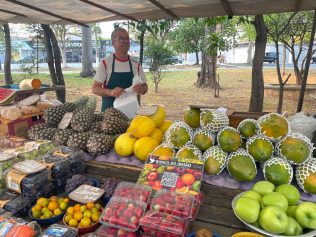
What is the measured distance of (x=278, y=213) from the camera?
1438 millimetres

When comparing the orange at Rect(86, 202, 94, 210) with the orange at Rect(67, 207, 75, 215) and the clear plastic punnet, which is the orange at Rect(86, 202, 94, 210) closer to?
the orange at Rect(67, 207, 75, 215)

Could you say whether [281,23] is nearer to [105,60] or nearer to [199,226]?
[105,60]

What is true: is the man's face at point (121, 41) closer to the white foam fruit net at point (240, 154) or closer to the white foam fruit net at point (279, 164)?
the white foam fruit net at point (240, 154)

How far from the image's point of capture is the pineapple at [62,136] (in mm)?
2549

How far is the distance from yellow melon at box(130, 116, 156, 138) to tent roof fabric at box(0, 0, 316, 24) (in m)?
1.26

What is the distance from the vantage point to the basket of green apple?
1.42m

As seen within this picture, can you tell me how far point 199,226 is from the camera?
5.40 ft

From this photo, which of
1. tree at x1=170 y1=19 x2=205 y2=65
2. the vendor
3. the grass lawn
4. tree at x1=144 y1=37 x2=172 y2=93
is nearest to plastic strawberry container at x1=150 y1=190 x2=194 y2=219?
the vendor

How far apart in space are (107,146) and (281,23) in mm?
9934

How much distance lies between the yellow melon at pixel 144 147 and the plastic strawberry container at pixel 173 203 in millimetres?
627

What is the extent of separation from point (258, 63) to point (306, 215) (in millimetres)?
4213

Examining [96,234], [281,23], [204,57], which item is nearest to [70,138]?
[96,234]

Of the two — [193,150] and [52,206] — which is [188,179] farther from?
[52,206]

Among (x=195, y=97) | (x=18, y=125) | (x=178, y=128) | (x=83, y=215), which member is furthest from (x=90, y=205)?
(x=195, y=97)
